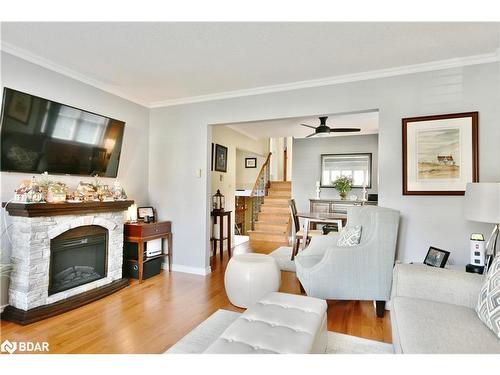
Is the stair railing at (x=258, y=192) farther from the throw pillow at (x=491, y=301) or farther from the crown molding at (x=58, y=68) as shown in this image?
the throw pillow at (x=491, y=301)

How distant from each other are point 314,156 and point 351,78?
3745 mm

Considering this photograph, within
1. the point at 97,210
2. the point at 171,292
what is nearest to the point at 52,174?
the point at 97,210

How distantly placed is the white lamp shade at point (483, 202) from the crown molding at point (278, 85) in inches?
56.7

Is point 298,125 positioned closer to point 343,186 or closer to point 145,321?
point 343,186

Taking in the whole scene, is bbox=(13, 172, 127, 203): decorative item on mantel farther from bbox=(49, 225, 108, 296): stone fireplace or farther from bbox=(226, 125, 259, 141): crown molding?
bbox=(226, 125, 259, 141): crown molding

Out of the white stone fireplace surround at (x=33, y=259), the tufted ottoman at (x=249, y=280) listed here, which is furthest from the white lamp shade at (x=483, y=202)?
the white stone fireplace surround at (x=33, y=259)

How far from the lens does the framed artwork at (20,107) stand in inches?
99.2

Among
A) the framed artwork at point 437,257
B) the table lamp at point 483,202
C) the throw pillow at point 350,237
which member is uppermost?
the table lamp at point 483,202

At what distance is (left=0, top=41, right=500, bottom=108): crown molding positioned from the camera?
106 inches

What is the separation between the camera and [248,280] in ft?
9.09

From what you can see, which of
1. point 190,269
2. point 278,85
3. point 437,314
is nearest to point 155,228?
point 190,269

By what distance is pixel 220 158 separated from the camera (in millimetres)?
5402

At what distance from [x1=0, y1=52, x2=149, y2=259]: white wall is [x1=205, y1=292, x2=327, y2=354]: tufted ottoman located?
2.45 meters
